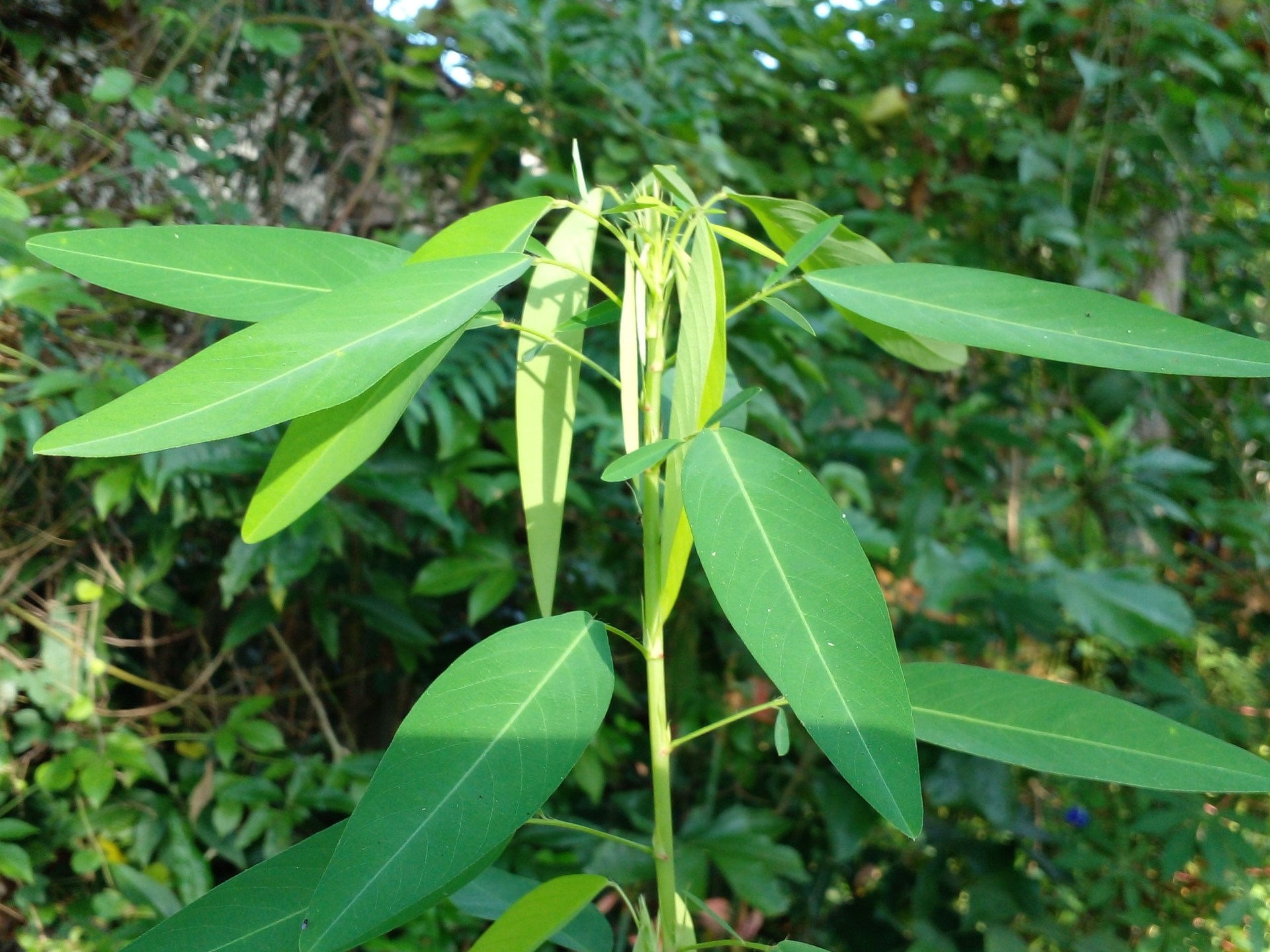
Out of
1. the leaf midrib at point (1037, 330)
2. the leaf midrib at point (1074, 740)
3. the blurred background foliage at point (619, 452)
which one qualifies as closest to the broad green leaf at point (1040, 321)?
the leaf midrib at point (1037, 330)

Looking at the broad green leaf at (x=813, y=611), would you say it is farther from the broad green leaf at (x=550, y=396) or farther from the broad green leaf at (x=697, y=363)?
the broad green leaf at (x=550, y=396)

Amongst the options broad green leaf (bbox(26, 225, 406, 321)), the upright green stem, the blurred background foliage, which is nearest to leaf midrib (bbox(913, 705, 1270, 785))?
the upright green stem

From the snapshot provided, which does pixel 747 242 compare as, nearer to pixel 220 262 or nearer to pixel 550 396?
pixel 550 396

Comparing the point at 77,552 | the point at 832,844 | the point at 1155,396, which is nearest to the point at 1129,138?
the point at 1155,396

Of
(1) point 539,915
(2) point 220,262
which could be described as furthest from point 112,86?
(1) point 539,915

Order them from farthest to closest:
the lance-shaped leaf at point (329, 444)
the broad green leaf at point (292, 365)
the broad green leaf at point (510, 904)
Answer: the broad green leaf at point (510, 904), the lance-shaped leaf at point (329, 444), the broad green leaf at point (292, 365)

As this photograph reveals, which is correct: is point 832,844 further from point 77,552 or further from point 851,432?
point 77,552
